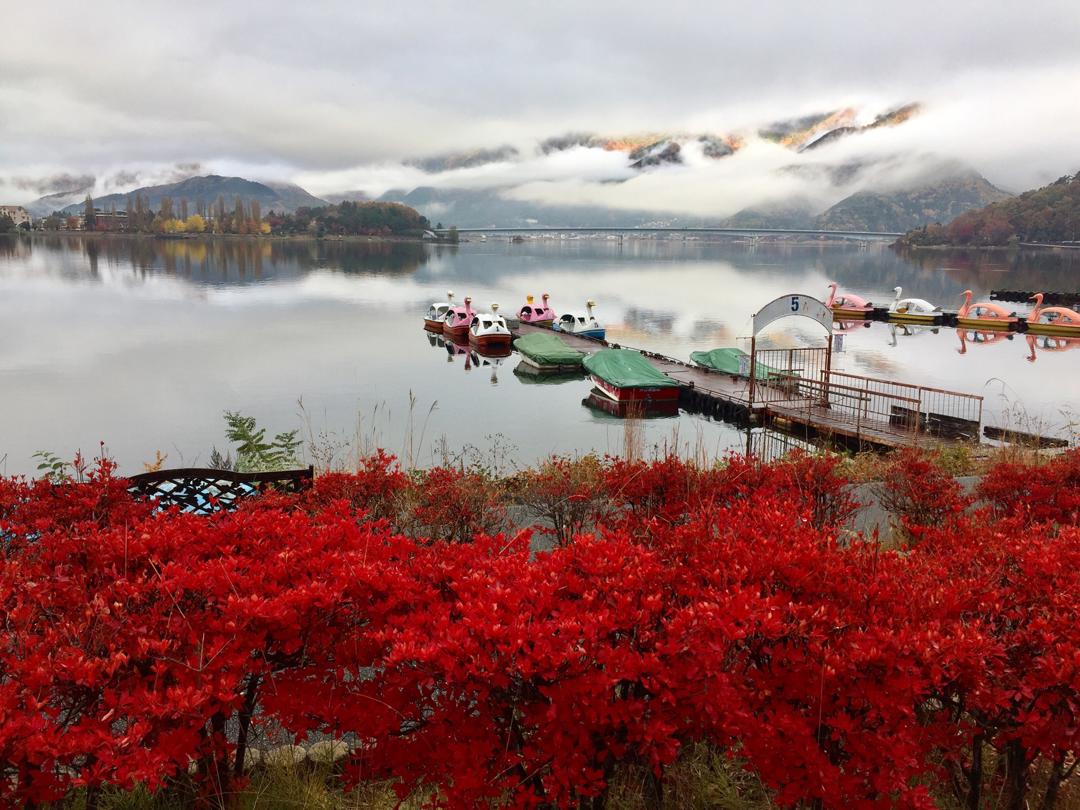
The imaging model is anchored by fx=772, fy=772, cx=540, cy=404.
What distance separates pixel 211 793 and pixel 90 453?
17784mm

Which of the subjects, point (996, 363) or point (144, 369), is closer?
point (144, 369)

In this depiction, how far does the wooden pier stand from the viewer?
16.7 meters

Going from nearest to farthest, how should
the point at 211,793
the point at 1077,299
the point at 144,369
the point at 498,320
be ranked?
the point at 211,793
the point at 144,369
the point at 498,320
the point at 1077,299

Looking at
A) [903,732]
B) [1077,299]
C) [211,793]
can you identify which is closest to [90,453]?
[211,793]

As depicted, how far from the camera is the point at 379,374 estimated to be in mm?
29781

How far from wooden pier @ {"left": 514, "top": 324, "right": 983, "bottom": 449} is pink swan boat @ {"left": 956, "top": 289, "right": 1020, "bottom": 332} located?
63.8ft

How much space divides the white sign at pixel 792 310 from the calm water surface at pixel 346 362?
130 inches

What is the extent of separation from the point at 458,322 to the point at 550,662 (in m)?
37.8

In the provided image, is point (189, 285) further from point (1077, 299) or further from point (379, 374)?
point (1077, 299)

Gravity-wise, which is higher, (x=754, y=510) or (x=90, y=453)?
(x=754, y=510)

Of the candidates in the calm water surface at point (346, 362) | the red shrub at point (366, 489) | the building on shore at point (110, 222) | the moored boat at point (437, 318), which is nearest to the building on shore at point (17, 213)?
the building on shore at point (110, 222)

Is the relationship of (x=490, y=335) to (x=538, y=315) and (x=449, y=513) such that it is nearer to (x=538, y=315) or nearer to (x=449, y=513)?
(x=538, y=315)

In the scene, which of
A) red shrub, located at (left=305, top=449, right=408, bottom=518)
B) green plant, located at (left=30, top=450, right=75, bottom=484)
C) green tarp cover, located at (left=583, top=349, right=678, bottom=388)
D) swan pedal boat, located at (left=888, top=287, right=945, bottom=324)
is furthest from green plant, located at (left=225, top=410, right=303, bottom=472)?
swan pedal boat, located at (left=888, top=287, right=945, bottom=324)

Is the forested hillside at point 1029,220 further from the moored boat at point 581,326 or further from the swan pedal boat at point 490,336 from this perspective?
the swan pedal boat at point 490,336
